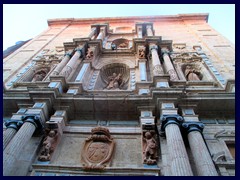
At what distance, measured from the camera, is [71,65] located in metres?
12.8

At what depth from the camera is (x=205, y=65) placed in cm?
1368

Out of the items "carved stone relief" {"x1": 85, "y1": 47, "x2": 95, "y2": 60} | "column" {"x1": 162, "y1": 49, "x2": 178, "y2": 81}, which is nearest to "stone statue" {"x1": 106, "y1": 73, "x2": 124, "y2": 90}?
"carved stone relief" {"x1": 85, "y1": 47, "x2": 95, "y2": 60}

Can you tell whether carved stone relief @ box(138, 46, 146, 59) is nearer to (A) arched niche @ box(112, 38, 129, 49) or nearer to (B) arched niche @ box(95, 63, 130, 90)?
(B) arched niche @ box(95, 63, 130, 90)

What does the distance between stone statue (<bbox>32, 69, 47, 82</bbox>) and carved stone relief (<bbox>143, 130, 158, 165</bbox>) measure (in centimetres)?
751

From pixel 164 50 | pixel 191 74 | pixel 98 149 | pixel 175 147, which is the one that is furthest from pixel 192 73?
pixel 98 149

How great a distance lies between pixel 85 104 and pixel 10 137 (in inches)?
113

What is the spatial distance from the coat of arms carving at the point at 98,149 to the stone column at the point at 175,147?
72.8 inches

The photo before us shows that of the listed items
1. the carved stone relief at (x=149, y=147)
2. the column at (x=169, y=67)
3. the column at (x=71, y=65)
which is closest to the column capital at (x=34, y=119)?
the column at (x=71, y=65)

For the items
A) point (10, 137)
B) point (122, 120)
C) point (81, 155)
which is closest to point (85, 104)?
point (122, 120)

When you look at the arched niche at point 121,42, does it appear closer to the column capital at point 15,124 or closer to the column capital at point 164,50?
the column capital at point 164,50

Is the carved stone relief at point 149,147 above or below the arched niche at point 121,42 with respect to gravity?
below

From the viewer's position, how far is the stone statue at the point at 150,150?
761 cm

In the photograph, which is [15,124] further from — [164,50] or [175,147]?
[164,50]

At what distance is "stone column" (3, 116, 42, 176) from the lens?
271 inches
